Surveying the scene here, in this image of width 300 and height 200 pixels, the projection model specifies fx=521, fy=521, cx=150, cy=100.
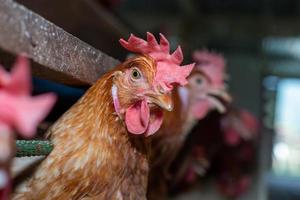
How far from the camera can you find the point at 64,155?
1.13 metres

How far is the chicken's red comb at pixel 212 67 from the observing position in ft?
7.76

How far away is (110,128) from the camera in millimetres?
1185

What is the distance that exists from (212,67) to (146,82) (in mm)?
1265

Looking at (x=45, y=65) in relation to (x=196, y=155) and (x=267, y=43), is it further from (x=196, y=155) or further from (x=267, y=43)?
(x=267, y=43)

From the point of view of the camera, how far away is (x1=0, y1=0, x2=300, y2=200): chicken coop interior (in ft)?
2.65

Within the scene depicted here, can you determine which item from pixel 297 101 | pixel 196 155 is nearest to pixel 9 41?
pixel 196 155

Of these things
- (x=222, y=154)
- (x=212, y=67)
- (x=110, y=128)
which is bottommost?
(x=110, y=128)

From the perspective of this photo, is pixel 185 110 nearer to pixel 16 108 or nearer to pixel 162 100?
pixel 162 100

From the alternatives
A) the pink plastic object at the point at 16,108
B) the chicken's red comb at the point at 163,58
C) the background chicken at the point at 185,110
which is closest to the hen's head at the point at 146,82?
the chicken's red comb at the point at 163,58

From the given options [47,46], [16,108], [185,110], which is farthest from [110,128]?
[185,110]

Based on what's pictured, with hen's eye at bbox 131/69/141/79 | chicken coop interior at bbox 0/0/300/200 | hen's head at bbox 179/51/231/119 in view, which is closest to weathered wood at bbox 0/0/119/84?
chicken coop interior at bbox 0/0/300/200

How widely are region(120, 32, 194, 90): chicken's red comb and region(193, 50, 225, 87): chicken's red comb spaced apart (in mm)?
1176

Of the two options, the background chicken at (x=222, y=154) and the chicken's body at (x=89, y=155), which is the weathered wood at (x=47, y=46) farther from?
the background chicken at (x=222, y=154)

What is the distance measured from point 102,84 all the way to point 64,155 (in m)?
0.20
